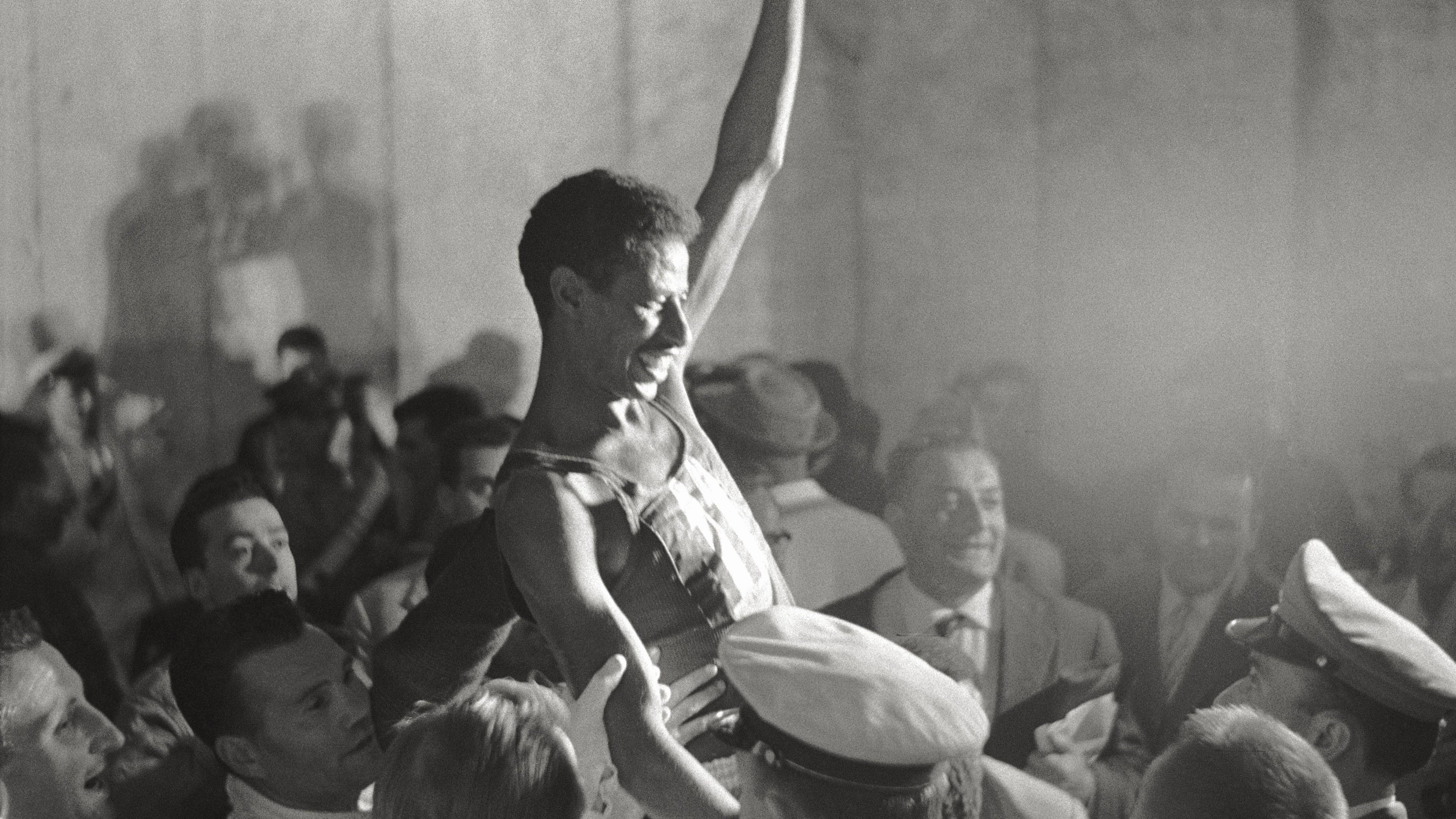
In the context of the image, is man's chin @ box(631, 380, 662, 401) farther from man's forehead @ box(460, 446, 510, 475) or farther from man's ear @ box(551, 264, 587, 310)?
man's forehead @ box(460, 446, 510, 475)

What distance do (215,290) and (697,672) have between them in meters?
1.35

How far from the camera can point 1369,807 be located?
284 cm

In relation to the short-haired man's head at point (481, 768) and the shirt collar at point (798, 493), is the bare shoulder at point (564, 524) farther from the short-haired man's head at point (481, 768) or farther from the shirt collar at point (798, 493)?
the shirt collar at point (798, 493)

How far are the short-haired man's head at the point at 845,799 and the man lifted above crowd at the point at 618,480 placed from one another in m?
0.53

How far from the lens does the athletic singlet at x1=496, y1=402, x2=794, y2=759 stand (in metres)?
2.74

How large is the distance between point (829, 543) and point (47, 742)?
148 centimetres

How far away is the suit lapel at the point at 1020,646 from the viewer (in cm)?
372

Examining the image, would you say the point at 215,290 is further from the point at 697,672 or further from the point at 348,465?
the point at 697,672

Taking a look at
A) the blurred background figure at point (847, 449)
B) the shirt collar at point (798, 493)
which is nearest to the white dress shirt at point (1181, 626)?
the blurred background figure at point (847, 449)

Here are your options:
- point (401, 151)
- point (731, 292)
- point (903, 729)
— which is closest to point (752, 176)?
point (731, 292)

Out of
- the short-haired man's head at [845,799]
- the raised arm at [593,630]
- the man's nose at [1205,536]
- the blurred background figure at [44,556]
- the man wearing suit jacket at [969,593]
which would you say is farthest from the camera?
the man's nose at [1205,536]

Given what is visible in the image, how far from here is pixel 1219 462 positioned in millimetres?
3855

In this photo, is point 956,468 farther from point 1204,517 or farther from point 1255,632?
point 1255,632

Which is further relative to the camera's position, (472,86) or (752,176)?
(472,86)
